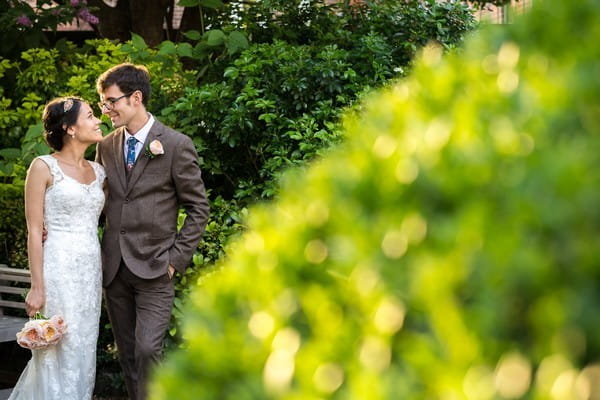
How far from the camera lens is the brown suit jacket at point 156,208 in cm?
605

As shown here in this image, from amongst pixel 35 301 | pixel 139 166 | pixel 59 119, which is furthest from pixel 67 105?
pixel 35 301

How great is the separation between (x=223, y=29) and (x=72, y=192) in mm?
3583

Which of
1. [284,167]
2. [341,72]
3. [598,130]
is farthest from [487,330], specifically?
[341,72]

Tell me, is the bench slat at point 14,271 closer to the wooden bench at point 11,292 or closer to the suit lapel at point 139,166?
the wooden bench at point 11,292

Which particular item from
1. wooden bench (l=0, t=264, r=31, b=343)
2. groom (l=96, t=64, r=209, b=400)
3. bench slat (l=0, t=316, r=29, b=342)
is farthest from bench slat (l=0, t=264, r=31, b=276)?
groom (l=96, t=64, r=209, b=400)

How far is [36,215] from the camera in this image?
237 inches

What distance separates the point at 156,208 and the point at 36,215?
2.31ft

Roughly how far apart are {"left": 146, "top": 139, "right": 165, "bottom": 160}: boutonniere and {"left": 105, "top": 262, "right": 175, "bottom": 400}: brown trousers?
2.30 ft

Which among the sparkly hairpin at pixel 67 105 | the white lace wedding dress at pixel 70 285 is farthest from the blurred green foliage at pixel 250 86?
the sparkly hairpin at pixel 67 105

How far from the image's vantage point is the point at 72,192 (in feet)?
19.9

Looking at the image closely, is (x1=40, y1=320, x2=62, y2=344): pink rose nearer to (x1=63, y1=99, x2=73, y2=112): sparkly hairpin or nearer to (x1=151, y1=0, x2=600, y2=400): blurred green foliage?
(x1=63, y1=99, x2=73, y2=112): sparkly hairpin

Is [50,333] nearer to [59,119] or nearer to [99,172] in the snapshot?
[99,172]

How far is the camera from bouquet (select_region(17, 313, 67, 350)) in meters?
6.03

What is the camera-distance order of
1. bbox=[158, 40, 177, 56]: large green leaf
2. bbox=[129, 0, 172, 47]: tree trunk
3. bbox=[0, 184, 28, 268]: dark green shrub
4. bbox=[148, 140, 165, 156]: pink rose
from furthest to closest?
bbox=[129, 0, 172, 47]: tree trunk, bbox=[158, 40, 177, 56]: large green leaf, bbox=[0, 184, 28, 268]: dark green shrub, bbox=[148, 140, 165, 156]: pink rose
